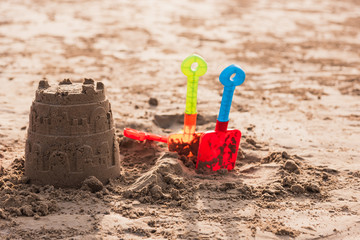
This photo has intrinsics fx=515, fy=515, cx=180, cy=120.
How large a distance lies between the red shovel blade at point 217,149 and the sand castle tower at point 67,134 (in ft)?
2.26

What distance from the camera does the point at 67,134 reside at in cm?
304

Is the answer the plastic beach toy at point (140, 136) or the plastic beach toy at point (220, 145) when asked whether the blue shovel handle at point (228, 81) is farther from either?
the plastic beach toy at point (140, 136)

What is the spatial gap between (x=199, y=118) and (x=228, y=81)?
1308 mm

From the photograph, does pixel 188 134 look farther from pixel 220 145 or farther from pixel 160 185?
pixel 160 185

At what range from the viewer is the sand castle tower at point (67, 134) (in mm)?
3014

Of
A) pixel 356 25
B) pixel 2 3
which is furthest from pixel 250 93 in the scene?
pixel 2 3

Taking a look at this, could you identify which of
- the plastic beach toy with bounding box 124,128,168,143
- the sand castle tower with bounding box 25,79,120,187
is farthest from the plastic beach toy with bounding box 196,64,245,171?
the sand castle tower with bounding box 25,79,120,187

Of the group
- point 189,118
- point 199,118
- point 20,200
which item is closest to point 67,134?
point 20,200

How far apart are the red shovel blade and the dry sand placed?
0.10 meters

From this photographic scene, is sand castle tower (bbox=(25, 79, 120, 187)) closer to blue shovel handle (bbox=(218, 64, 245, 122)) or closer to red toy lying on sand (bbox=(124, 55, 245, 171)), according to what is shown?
red toy lying on sand (bbox=(124, 55, 245, 171))

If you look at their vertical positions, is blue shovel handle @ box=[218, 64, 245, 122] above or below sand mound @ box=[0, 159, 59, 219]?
above

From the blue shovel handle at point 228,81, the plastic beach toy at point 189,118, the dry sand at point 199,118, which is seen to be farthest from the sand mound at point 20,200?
the blue shovel handle at point 228,81

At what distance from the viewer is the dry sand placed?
2791 millimetres

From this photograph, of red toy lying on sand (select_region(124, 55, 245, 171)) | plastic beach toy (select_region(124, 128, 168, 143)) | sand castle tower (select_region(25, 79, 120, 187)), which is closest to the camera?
sand castle tower (select_region(25, 79, 120, 187))
